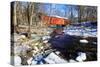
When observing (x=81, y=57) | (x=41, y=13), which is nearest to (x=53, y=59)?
(x=81, y=57)

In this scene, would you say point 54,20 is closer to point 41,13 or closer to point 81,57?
point 41,13

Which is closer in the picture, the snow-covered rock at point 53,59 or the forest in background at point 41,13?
the forest in background at point 41,13

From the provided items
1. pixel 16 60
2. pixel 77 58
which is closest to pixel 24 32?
pixel 16 60

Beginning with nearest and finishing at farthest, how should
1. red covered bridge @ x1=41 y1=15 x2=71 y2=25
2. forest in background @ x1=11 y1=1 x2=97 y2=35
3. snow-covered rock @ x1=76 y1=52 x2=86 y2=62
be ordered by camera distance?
1. forest in background @ x1=11 y1=1 x2=97 y2=35
2. red covered bridge @ x1=41 y1=15 x2=71 y2=25
3. snow-covered rock @ x1=76 y1=52 x2=86 y2=62

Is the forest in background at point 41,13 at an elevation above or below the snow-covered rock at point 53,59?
above

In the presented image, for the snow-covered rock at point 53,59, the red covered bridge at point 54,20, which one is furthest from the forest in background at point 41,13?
the snow-covered rock at point 53,59

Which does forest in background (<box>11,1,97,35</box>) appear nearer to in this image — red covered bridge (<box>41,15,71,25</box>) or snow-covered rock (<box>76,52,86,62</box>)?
red covered bridge (<box>41,15,71,25</box>)

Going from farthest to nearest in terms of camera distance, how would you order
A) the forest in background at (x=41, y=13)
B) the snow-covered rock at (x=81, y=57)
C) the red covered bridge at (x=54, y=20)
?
the snow-covered rock at (x=81, y=57) < the red covered bridge at (x=54, y=20) < the forest in background at (x=41, y=13)

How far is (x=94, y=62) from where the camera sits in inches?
86.2

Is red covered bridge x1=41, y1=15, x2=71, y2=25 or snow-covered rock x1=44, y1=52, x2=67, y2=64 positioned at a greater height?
red covered bridge x1=41, y1=15, x2=71, y2=25

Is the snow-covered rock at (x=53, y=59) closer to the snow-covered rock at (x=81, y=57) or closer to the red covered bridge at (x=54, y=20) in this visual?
the snow-covered rock at (x=81, y=57)

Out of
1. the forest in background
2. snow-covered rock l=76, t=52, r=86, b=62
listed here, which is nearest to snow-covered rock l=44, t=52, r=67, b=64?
snow-covered rock l=76, t=52, r=86, b=62
